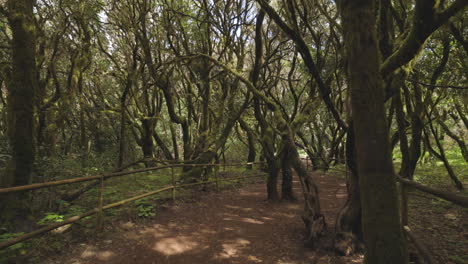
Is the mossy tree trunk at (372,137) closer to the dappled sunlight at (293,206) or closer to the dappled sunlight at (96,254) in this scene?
the dappled sunlight at (96,254)

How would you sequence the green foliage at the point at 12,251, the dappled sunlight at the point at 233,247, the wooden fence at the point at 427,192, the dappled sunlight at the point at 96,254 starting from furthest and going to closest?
the dappled sunlight at the point at 233,247
the dappled sunlight at the point at 96,254
the green foliage at the point at 12,251
the wooden fence at the point at 427,192

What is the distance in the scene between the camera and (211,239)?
5.19m

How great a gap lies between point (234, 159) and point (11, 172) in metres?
21.0

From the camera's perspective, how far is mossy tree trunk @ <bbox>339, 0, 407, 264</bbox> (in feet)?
7.72

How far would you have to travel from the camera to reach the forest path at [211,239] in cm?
431

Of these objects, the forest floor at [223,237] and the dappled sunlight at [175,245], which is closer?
the forest floor at [223,237]

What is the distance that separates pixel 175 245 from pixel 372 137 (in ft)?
13.4

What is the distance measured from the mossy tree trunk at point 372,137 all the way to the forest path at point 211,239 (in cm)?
201

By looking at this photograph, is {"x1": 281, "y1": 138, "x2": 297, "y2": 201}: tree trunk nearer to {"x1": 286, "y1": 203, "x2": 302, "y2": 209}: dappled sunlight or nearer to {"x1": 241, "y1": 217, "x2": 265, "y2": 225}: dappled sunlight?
{"x1": 286, "y1": 203, "x2": 302, "y2": 209}: dappled sunlight

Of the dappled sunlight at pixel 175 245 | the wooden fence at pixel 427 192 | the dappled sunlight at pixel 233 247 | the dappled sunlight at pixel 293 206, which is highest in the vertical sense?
the wooden fence at pixel 427 192

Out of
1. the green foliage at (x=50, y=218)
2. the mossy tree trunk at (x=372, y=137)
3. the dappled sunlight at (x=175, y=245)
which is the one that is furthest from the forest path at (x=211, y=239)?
the mossy tree trunk at (x=372, y=137)

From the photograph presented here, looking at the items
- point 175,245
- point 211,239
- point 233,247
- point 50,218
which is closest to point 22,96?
point 50,218

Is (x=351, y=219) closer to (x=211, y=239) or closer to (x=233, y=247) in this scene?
(x=233, y=247)

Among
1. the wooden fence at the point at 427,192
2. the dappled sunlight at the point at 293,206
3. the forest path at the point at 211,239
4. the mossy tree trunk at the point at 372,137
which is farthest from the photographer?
the dappled sunlight at the point at 293,206
